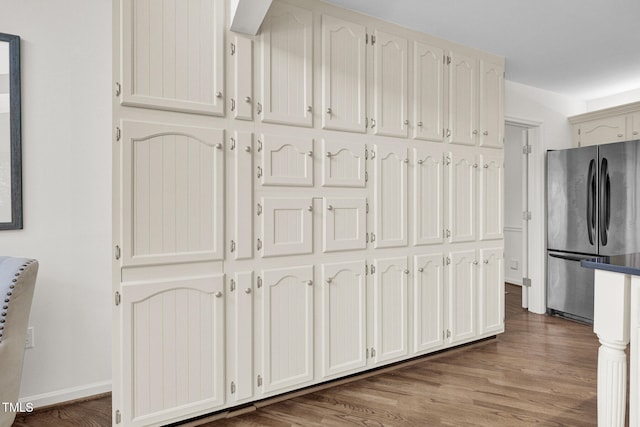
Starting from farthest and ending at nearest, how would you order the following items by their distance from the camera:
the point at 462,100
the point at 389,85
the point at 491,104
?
the point at 491,104, the point at 462,100, the point at 389,85

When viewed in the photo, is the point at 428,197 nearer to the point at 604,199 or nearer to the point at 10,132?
the point at 604,199

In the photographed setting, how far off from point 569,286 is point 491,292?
1.28m

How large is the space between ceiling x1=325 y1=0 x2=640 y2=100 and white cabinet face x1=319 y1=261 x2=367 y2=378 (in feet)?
5.58

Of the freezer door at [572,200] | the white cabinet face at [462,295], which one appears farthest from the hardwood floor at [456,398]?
the freezer door at [572,200]

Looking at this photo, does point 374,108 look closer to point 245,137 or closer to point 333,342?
point 245,137

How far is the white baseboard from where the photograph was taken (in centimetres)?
216

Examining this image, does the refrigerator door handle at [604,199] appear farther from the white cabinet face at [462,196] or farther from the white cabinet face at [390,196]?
the white cabinet face at [390,196]

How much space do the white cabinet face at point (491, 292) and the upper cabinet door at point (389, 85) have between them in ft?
4.43

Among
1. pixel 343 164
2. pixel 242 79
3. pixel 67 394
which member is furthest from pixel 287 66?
pixel 67 394

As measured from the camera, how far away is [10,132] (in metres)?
2.09

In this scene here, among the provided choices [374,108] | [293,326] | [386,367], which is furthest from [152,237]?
[386,367]

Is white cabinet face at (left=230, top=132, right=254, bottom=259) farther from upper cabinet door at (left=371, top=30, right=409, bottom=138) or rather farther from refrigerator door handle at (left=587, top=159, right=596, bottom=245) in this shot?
refrigerator door handle at (left=587, top=159, right=596, bottom=245)

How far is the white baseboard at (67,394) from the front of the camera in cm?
216

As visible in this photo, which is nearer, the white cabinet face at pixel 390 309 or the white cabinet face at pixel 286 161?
the white cabinet face at pixel 286 161
